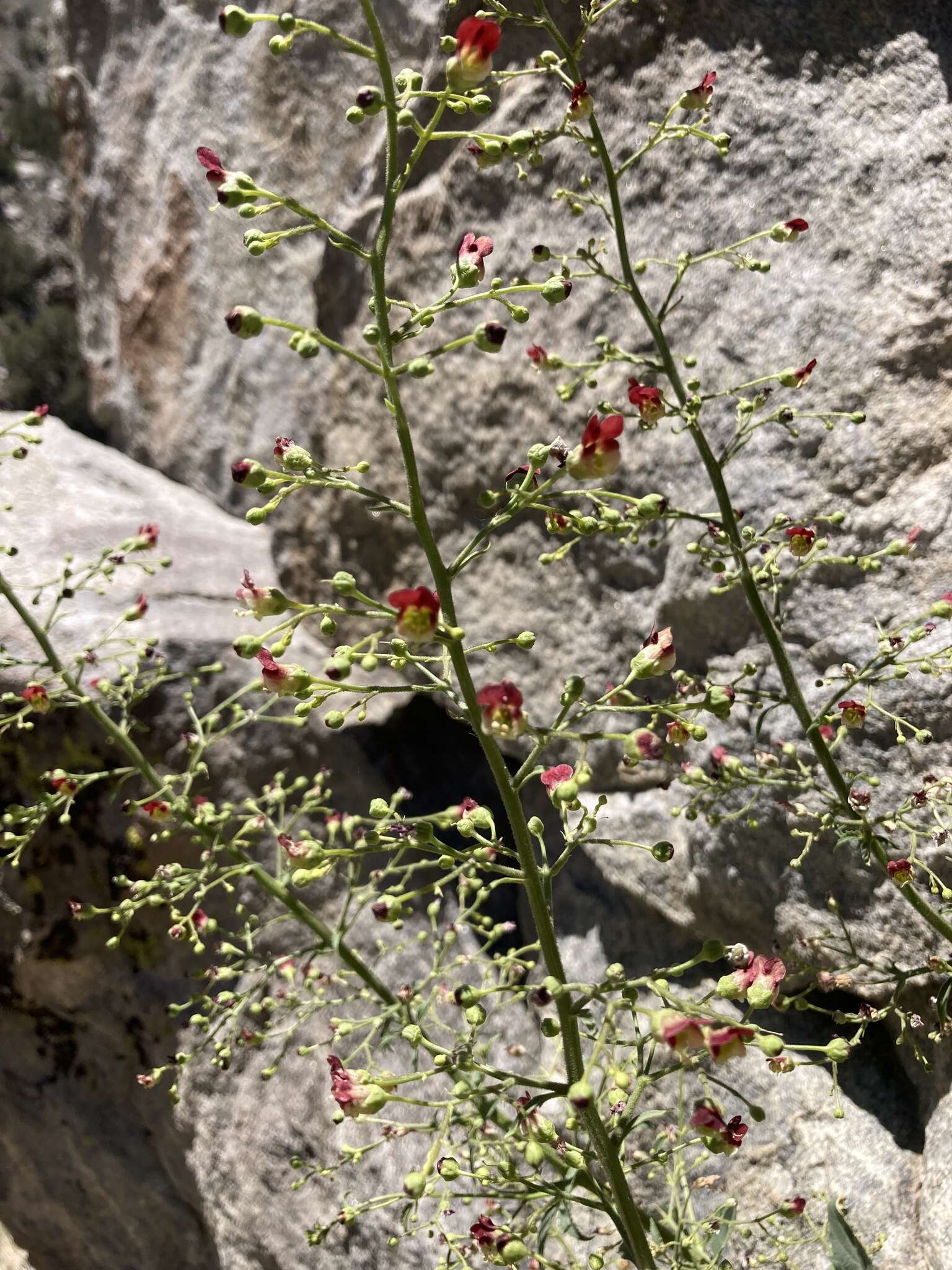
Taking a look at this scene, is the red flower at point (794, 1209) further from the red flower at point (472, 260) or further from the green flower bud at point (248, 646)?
the red flower at point (472, 260)

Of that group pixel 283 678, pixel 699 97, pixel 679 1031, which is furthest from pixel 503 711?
pixel 699 97

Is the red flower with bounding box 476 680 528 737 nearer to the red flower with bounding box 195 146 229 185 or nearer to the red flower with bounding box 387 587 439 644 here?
the red flower with bounding box 387 587 439 644

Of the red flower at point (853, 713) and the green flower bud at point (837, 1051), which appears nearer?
the green flower bud at point (837, 1051)

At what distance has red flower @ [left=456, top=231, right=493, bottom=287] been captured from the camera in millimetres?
1217

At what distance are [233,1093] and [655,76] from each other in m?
3.40

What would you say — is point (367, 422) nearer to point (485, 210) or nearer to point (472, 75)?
point (485, 210)

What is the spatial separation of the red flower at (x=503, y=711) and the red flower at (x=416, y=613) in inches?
4.2

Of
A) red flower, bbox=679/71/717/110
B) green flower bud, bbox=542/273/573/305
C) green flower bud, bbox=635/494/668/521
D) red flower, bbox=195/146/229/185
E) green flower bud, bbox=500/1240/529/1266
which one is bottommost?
green flower bud, bbox=500/1240/529/1266

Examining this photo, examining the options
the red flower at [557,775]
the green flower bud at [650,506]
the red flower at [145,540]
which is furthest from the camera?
the red flower at [145,540]

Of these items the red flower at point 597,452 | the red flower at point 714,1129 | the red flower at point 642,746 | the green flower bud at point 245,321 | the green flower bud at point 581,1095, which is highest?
the green flower bud at point 245,321

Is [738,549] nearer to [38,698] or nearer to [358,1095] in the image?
[358,1095]

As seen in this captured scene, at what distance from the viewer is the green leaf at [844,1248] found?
1.66 metres

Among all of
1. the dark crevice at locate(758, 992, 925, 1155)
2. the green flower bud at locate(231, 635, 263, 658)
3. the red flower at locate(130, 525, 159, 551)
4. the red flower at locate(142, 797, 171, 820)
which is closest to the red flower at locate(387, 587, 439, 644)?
the green flower bud at locate(231, 635, 263, 658)

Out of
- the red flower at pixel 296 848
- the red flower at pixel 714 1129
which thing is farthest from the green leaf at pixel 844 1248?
the red flower at pixel 296 848
